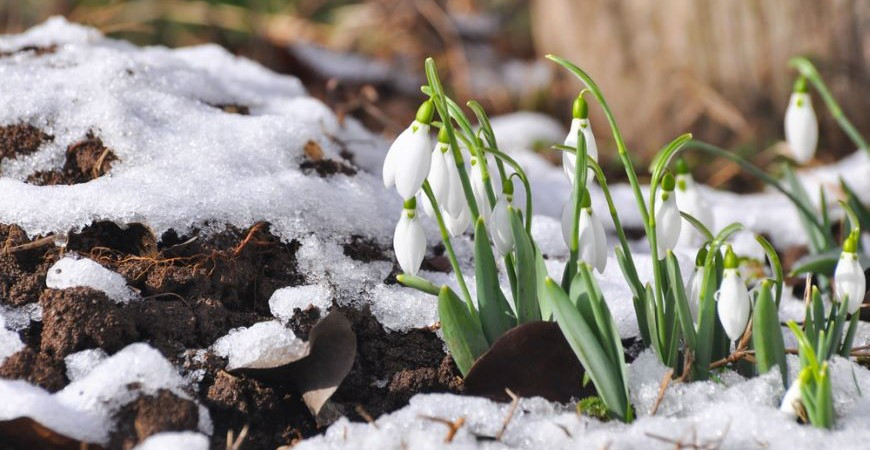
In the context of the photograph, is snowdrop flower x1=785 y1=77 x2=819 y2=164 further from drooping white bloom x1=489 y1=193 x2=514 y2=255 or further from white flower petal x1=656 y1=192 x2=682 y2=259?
drooping white bloom x1=489 y1=193 x2=514 y2=255

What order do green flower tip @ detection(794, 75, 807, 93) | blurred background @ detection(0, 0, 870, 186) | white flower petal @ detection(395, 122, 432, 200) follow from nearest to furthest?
white flower petal @ detection(395, 122, 432, 200) → green flower tip @ detection(794, 75, 807, 93) → blurred background @ detection(0, 0, 870, 186)

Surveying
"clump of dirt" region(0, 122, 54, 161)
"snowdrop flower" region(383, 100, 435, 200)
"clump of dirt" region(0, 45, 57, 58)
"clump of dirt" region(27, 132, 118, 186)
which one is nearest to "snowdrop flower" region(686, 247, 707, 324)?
"snowdrop flower" region(383, 100, 435, 200)

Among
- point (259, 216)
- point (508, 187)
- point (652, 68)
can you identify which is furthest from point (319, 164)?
point (652, 68)

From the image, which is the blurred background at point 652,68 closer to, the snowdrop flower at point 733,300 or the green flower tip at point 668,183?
the green flower tip at point 668,183

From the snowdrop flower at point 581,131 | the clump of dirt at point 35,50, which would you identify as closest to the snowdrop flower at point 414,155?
the snowdrop flower at point 581,131

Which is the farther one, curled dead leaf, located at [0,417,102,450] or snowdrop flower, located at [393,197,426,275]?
snowdrop flower, located at [393,197,426,275]

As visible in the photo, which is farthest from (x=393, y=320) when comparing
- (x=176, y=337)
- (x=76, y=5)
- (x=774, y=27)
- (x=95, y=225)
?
(x=76, y=5)
